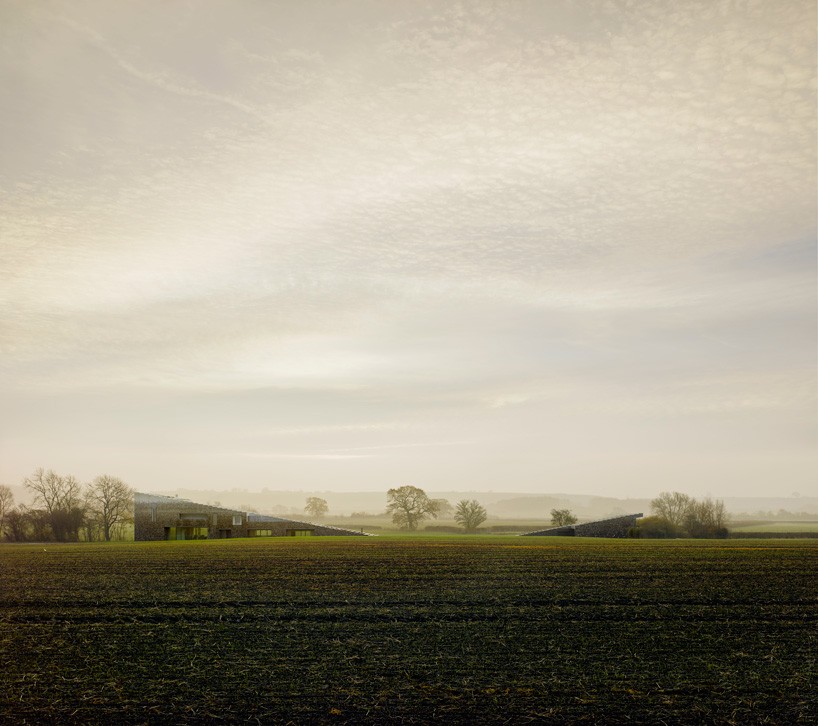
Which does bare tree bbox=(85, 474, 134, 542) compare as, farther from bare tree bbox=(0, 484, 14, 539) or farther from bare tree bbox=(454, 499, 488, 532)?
bare tree bbox=(454, 499, 488, 532)

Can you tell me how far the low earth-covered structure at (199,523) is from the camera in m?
84.6

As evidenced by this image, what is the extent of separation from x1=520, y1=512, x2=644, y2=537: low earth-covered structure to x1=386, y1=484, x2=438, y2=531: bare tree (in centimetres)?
3392

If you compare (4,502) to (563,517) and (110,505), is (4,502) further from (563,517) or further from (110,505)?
(563,517)

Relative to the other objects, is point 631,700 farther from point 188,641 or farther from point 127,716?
point 188,641

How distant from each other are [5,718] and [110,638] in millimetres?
5919

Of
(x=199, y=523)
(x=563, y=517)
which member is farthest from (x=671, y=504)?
(x=199, y=523)

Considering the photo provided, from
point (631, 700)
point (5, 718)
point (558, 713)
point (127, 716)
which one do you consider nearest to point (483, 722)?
point (558, 713)

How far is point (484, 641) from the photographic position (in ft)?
54.5

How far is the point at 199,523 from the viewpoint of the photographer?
8806 cm

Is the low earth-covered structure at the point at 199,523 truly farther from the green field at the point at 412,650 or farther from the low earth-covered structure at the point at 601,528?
the green field at the point at 412,650

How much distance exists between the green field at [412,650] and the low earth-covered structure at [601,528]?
223 feet

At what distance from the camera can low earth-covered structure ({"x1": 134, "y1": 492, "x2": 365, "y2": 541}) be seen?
84.6 m

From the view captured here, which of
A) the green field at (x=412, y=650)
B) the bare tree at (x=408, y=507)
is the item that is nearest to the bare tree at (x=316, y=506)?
the bare tree at (x=408, y=507)

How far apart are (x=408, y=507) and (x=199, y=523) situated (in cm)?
5289
